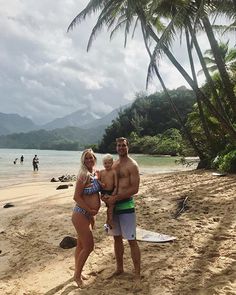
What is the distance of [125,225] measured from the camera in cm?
462

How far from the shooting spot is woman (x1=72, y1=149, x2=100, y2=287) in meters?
4.62

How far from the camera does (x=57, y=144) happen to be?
19350cm

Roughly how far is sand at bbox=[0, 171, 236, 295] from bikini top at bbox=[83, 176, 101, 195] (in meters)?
1.20

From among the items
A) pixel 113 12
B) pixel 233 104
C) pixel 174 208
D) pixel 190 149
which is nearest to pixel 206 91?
pixel 190 149

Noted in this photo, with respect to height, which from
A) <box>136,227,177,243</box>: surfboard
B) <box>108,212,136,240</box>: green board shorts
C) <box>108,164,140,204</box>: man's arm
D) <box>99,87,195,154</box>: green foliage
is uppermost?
<box>99,87,195,154</box>: green foliage

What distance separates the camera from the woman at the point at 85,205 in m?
4.62

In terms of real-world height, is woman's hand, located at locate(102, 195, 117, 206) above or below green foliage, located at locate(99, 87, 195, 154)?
below

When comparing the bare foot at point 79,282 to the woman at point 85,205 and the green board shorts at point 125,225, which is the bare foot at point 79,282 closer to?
the woman at point 85,205

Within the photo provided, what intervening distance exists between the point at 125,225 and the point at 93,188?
0.62 meters

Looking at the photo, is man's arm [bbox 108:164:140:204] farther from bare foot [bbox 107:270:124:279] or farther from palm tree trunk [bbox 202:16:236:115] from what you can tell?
palm tree trunk [bbox 202:16:236:115]

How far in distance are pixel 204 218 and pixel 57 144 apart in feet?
621

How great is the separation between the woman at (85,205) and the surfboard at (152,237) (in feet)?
5.70

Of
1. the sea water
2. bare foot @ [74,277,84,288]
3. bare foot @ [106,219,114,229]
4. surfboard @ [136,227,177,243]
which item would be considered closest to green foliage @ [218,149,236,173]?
surfboard @ [136,227,177,243]

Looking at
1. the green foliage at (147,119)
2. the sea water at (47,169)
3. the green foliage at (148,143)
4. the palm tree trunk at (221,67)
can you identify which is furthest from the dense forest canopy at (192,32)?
the green foliage at (147,119)
